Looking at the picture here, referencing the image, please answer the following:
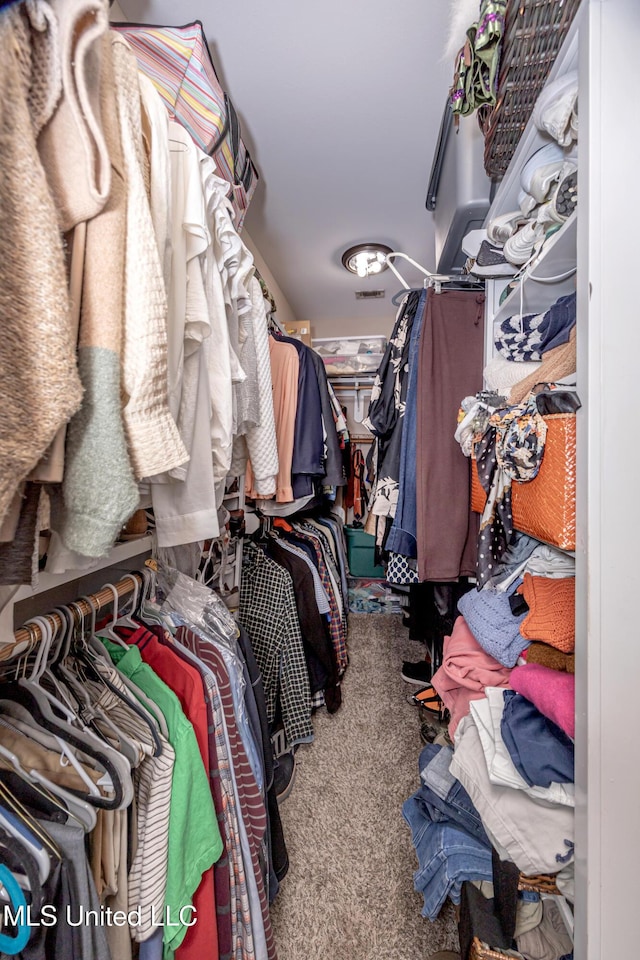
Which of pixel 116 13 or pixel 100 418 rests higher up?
pixel 116 13

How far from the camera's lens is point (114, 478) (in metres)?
0.36

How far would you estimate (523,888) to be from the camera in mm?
657

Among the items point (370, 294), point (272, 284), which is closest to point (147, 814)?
point (272, 284)

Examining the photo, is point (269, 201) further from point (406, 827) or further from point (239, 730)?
point (406, 827)

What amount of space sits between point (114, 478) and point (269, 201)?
1.78m

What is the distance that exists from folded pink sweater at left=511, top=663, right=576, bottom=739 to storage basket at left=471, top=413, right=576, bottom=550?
229 millimetres

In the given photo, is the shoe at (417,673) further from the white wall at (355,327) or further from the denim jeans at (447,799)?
the white wall at (355,327)

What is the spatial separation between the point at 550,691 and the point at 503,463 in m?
0.40

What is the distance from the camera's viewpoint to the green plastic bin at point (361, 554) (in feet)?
9.09

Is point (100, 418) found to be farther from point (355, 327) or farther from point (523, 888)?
point (355, 327)

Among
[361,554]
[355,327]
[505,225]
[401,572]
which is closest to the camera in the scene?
[505,225]

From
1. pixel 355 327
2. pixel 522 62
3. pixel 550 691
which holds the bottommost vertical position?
pixel 550 691

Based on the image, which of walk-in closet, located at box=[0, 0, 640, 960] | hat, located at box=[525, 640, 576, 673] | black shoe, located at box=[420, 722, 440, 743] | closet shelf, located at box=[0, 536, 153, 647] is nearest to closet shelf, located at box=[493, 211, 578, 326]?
walk-in closet, located at box=[0, 0, 640, 960]

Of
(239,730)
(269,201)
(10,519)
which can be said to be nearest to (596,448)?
(10,519)
